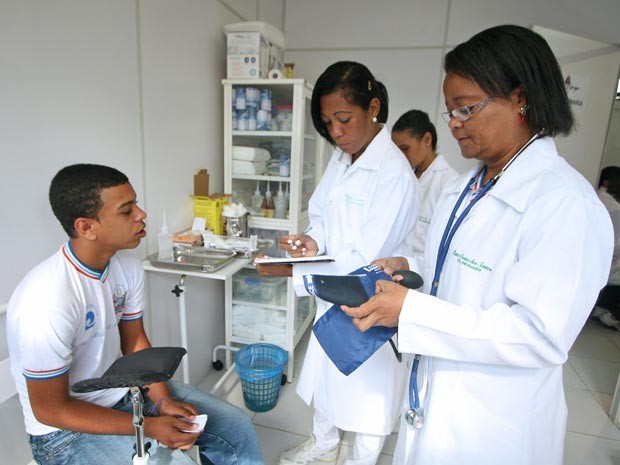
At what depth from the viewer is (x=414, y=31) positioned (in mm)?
2914

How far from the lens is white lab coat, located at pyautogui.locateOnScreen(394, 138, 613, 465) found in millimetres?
673

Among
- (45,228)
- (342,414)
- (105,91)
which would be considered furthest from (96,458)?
(105,91)

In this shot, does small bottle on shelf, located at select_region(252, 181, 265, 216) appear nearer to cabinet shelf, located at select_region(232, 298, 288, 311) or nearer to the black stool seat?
cabinet shelf, located at select_region(232, 298, 288, 311)

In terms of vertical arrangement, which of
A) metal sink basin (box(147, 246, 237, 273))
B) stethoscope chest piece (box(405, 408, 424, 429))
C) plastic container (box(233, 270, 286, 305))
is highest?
metal sink basin (box(147, 246, 237, 273))

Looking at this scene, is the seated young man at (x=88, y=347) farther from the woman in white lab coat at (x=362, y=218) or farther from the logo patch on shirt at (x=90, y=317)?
the woman in white lab coat at (x=362, y=218)

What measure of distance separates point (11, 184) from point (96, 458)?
0.83m

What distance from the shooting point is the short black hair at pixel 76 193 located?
102 centimetres

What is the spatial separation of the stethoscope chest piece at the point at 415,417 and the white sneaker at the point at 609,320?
3433 mm

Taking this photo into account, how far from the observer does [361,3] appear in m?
2.95

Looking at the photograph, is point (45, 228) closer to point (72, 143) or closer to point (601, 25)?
point (72, 143)

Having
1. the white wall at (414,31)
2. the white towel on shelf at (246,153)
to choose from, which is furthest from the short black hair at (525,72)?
the white wall at (414,31)

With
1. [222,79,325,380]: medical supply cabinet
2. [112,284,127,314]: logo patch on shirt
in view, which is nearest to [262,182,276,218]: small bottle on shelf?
[222,79,325,380]: medical supply cabinet

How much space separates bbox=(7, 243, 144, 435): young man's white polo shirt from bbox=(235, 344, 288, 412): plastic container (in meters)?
0.93

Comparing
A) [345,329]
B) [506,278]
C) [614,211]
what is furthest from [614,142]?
[345,329]
